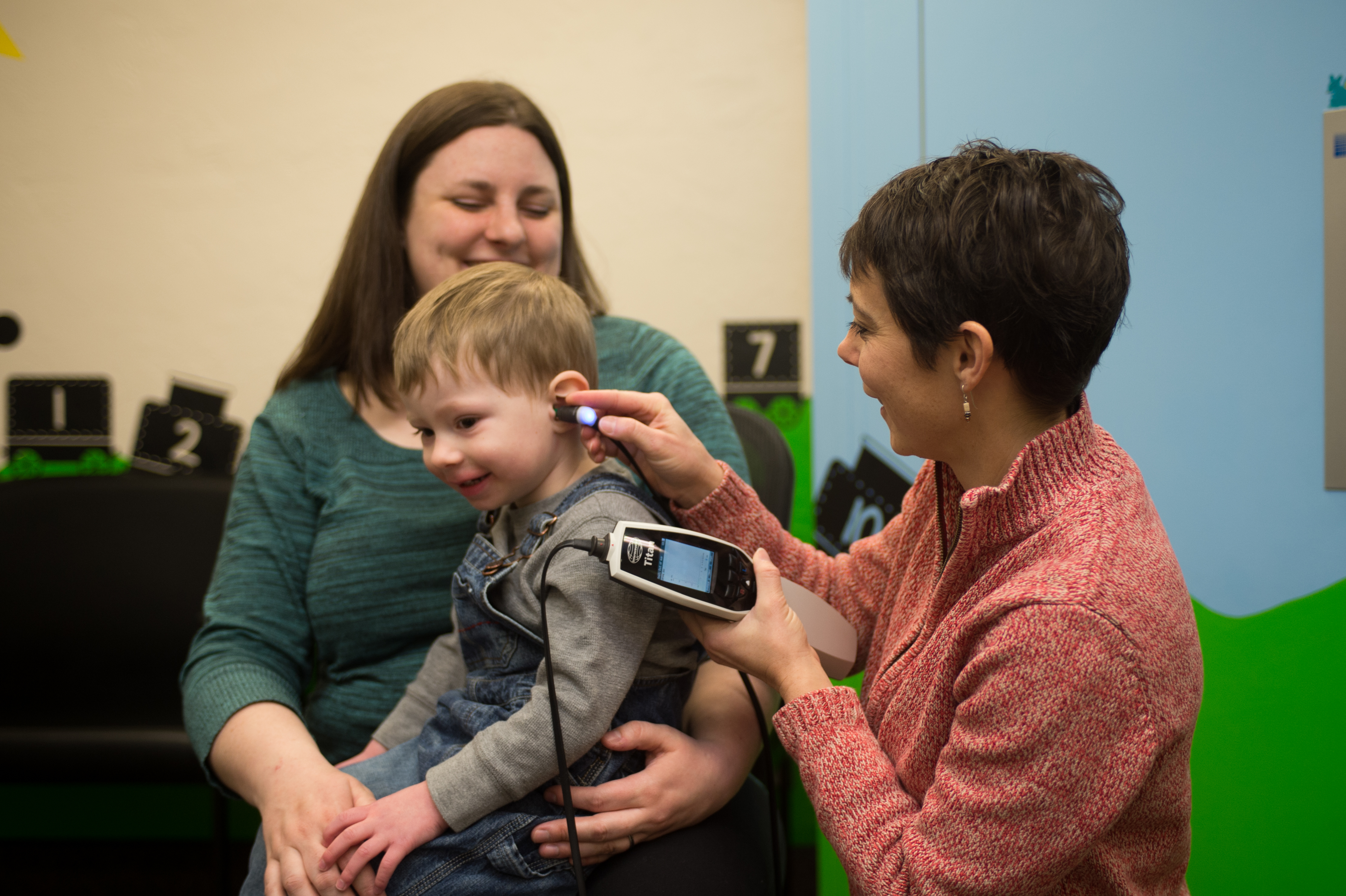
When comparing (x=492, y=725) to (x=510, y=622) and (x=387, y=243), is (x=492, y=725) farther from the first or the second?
(x=387, y=243)

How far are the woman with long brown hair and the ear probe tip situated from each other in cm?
32

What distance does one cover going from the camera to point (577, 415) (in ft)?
3.21

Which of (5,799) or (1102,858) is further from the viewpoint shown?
(5,799)

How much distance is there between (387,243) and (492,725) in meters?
0.77

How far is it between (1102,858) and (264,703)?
1.00 metres

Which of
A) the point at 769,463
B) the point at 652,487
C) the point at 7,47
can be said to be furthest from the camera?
the point at 7,47

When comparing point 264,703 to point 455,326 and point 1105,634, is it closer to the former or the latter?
point 455,326

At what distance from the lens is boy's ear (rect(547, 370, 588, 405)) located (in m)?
1.01

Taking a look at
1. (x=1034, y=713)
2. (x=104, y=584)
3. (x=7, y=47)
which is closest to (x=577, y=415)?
(x=1034, y=713)

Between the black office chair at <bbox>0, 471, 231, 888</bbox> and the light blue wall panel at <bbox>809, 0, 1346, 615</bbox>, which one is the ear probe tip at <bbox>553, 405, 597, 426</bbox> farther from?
the black office chair at <bbox>0, 471, 231, 888</bbox>

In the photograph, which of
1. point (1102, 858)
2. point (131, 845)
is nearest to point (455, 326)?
point (1102, 858)

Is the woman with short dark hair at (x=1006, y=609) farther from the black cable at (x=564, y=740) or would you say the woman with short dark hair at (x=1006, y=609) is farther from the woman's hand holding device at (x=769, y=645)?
the black cable at (x=564, y=740)

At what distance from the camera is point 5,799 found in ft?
7.60

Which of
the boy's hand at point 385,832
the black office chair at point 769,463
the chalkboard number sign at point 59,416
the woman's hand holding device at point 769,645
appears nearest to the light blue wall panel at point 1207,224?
the black office chair at point 769,463
